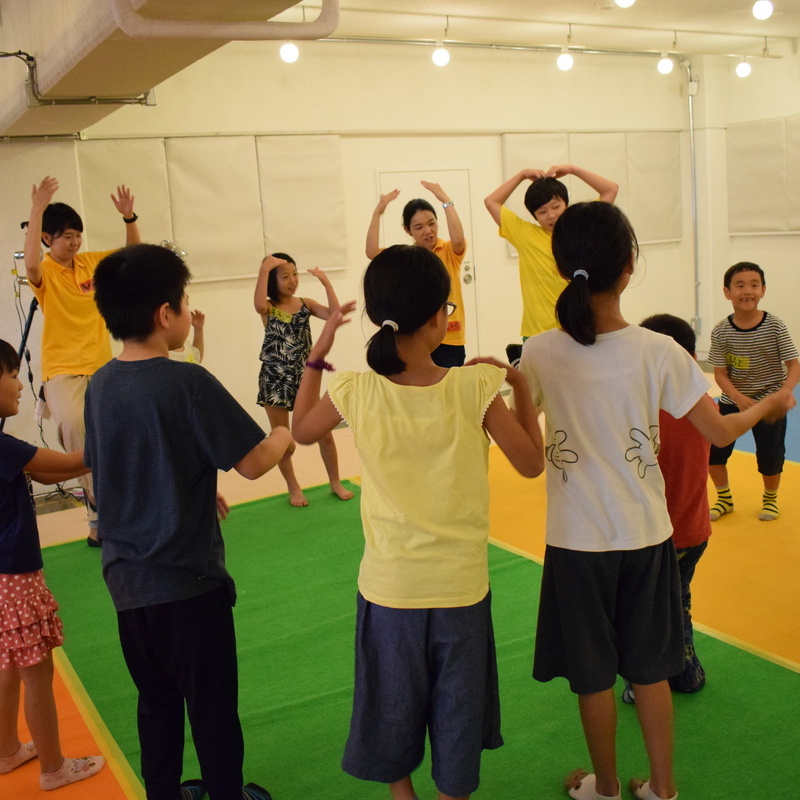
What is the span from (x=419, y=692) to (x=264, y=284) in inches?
126

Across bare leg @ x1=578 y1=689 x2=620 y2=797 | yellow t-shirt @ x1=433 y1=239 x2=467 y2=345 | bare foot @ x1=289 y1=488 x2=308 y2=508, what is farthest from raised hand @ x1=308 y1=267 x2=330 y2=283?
bare leg @ x1=578 y1=689 x2=620 y2=797

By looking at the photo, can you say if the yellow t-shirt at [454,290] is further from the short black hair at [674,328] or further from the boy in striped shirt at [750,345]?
the short black hair at [674,328]

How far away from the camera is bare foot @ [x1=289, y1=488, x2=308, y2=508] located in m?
4.89

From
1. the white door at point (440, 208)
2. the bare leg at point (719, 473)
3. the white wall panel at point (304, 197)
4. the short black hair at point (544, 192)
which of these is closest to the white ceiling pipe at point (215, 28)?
the short black hair at point (544, 192)

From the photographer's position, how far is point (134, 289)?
6.18ft

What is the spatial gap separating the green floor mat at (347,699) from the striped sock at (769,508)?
1.19m

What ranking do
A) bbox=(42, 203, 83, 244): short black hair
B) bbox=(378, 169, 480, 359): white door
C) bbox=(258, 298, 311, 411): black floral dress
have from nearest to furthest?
bbox=(42, 203, 83, 244): short black hair < bbox=(258, 298, 311, 411): black floral dress < bbox=(378, 169, 480, 359): white door

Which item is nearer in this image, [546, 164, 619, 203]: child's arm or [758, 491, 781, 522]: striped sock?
[546, 164, 619, 203]: child's arm

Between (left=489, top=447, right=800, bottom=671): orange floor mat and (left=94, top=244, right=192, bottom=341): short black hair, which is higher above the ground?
(left=94, top=244, right=192, bottom=341): short black hair

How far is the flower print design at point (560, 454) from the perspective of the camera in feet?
6.37

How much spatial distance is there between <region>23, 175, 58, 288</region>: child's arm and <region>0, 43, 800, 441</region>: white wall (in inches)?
57.1

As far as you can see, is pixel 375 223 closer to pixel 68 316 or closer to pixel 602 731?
pixel 68 316

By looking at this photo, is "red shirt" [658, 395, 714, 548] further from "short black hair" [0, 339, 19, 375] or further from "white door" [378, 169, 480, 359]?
"white door" [378, 169, 480, 359]

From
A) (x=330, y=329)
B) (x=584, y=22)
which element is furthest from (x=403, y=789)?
(x=584, y=22)
